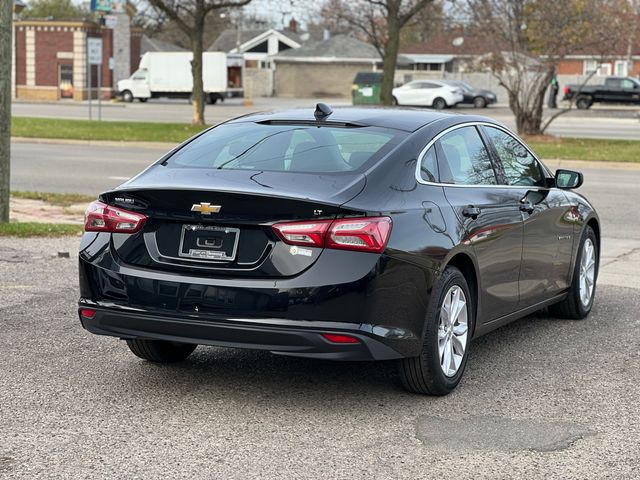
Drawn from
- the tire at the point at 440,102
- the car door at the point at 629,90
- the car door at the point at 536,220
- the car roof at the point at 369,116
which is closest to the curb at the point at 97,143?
the car door at the point at 536,220

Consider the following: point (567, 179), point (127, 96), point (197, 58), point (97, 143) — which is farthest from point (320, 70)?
point (567, 179)

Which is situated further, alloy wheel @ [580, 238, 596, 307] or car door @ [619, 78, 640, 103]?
car door @ [619, 78, 640, 103]

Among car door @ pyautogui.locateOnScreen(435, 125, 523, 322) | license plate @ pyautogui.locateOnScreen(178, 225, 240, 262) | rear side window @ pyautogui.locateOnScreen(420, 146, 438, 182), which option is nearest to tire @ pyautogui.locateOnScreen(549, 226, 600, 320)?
car door @ pyautogui.locateOnScreen(435, 125, 523, 322)

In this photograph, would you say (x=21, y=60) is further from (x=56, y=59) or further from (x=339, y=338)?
(x=339, y=338)

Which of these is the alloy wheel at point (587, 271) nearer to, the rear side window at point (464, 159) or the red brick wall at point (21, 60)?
the rear side window at point (464, 159)

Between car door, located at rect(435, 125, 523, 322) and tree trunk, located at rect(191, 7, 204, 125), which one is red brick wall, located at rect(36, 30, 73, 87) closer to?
tree trunk, located at rect(191, 7, 204, 125)

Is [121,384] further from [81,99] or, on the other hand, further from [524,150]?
[81,99]

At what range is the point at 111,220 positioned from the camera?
5.69 m

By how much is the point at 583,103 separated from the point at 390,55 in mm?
29591

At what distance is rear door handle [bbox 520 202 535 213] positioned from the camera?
6.93 meters

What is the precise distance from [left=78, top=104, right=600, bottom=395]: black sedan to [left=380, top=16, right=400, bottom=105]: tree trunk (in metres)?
24.6

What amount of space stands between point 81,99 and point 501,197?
6390 cm

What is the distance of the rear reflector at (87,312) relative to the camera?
573 cm

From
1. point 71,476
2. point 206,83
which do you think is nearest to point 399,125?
point 71,476
